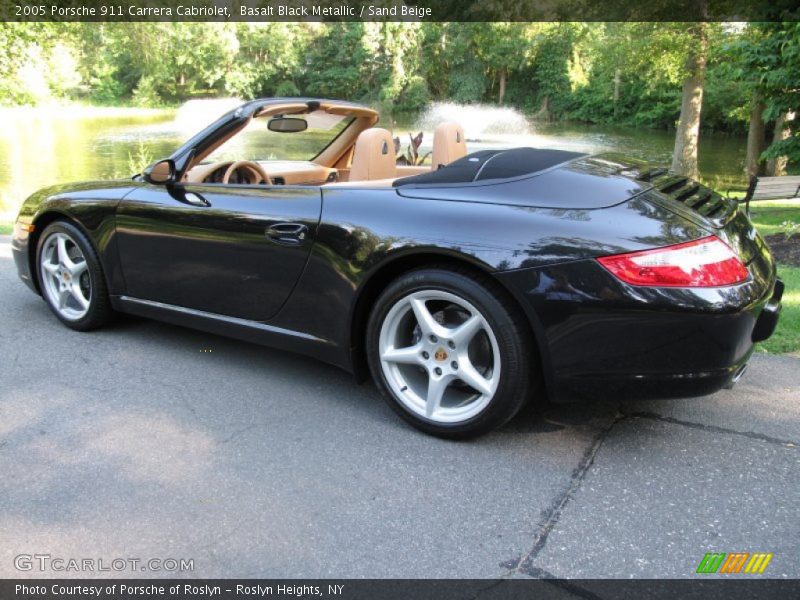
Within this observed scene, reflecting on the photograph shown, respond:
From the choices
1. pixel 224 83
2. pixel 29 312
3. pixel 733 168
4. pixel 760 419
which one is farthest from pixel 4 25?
pixel 224 83

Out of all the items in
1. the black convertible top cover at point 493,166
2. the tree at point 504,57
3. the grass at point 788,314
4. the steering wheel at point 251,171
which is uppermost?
the tree at point 504,57

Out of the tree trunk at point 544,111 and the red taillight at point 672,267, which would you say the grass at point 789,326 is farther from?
the tree trunk at point 544,111

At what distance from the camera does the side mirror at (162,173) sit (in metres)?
3.70

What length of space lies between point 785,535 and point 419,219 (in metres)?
1.75

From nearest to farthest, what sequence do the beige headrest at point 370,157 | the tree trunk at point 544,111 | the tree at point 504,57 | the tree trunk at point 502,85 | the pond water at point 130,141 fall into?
the beige headrest at point 370,157, the pond water at point 130,141, the tree at point 504,57, the tree trunk at point 544,111, the tree trunk at point 502,85

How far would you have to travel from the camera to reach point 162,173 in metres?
3.70

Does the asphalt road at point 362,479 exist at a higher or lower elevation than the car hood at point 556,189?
lower

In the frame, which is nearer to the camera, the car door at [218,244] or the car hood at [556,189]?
the car hood at [556,189]

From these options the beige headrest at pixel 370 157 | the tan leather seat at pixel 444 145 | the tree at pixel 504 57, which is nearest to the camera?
the beige headrest at pixel 370 157

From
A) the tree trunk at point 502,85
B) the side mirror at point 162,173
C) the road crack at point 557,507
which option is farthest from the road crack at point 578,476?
the tree trunk at point 502,85

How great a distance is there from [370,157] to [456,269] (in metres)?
1.28

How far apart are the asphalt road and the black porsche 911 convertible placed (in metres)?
0.28

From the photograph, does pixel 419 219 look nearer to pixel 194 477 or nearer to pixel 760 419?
pixel 194 477

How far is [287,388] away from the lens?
11.4ft
